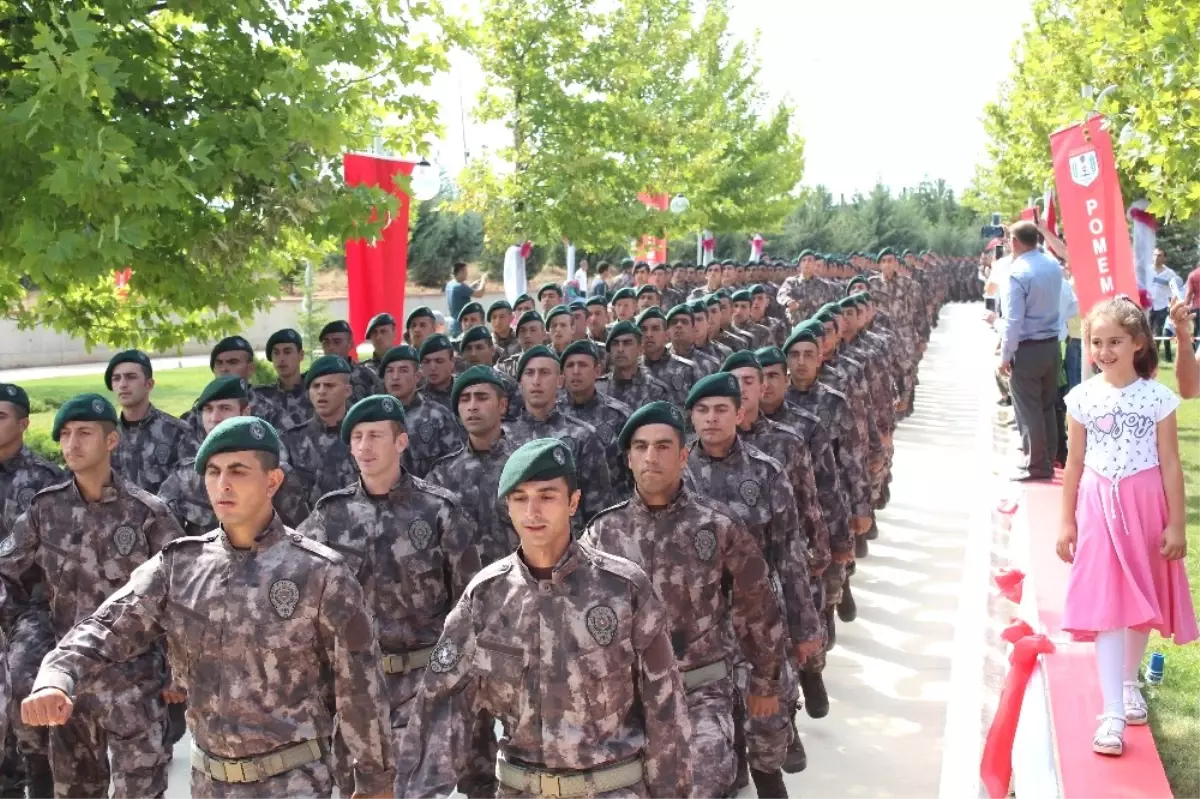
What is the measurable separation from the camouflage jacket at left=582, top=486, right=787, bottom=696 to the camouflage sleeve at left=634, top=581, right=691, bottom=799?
3.82ft

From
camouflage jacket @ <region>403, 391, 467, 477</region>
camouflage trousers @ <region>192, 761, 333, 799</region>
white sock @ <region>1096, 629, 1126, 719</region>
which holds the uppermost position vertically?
camouflage jacket @ <region>403, 391, 467, 477</region>

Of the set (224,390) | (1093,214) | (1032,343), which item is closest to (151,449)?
(224,390)

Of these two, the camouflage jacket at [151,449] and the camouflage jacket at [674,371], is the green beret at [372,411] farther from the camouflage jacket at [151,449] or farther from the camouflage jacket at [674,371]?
the camouflage jacket at [674,371]

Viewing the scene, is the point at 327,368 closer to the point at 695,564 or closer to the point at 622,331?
the point at 622,331

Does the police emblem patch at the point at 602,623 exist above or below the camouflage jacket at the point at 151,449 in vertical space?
below

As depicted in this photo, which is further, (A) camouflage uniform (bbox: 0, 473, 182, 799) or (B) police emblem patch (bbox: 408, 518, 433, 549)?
(B) police emblem patch (bbox: 408, 518, 433, 549)

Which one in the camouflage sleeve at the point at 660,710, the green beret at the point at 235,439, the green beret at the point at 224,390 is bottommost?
the camouflage sleeve at the point at 660,710

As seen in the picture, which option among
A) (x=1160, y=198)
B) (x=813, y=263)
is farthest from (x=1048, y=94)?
(x=1160, y=198)

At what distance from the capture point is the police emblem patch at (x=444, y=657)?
395 centimetres

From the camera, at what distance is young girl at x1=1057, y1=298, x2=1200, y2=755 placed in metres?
5.44

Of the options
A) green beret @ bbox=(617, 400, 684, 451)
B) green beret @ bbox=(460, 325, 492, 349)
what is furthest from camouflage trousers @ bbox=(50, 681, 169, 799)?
green beret @ bbox=(460, 325, 492, 349)

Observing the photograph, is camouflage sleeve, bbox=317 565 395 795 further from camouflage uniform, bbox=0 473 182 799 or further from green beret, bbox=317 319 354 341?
green beret, bbox=317 319 354 341

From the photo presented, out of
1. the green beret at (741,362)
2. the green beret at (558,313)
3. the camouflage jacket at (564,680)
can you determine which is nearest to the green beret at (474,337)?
the green beret at (558,313)

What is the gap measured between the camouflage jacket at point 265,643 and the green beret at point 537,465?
68cm
